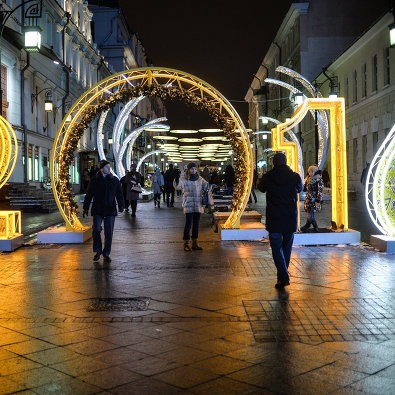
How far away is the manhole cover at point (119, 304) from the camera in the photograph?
711cm

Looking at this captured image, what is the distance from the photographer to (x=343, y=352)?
17.3 ft

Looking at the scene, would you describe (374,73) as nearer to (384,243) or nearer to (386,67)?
(386,67)

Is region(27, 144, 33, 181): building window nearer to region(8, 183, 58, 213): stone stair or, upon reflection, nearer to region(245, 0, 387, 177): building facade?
region(8, 183, 58, 213): stone stair

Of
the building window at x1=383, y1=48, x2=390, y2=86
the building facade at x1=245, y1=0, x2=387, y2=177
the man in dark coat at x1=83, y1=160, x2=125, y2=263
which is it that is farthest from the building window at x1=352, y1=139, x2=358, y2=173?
the man in dark coat at x1=83, y1=160, x2=125, y2=263

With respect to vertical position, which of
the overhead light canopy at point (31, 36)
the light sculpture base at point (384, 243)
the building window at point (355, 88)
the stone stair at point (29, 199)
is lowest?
the light sculpture base at point (384, 243)

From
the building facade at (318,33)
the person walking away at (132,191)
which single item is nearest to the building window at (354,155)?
the building facade at (318,33)

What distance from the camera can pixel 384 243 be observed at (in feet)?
38.6

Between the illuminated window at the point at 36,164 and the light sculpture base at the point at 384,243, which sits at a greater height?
the illuminated window at the point at 36,164

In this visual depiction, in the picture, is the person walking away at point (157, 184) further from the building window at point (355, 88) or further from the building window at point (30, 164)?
the building window at point (355, 88)

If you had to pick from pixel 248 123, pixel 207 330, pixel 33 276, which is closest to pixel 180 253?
pixel 33 276

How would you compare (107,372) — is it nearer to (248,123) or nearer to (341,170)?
(341,170)

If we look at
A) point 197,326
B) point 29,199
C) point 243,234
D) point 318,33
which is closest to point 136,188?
point 29,199

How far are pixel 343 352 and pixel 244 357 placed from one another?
858 mm

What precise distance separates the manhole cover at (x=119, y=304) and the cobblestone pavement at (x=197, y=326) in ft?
0.04
